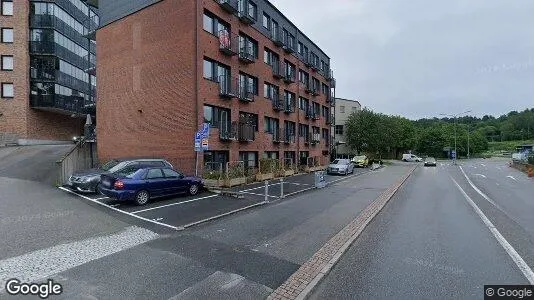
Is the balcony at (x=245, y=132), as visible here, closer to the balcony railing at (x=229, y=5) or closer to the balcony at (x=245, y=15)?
the balcony at (x=245, y=15)

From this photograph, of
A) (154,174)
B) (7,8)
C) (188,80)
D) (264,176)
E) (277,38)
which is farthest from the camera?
(7,8)

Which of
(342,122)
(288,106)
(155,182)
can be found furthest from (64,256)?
(342,122)

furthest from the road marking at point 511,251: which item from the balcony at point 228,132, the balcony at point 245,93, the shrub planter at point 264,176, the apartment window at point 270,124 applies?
the apartment window at point 270,124

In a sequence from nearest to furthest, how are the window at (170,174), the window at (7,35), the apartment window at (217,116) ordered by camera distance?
the window at (170,174)
the apartment window at (217,116)
the window at (7,35)

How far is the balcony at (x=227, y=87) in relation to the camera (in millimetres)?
21719

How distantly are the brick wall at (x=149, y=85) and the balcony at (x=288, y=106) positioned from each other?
13.0 metres

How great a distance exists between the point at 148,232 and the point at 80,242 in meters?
1.57

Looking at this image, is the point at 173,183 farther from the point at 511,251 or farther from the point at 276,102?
the point at 276,102

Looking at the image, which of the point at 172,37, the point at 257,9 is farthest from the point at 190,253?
the point at 257,9

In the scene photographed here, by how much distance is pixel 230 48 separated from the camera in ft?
73.8

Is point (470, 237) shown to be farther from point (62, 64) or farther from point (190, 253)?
point (62, 64)

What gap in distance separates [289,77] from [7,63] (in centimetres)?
2816

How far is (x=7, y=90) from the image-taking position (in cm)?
3369

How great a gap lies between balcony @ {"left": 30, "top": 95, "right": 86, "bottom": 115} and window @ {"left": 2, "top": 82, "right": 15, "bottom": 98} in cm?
168
